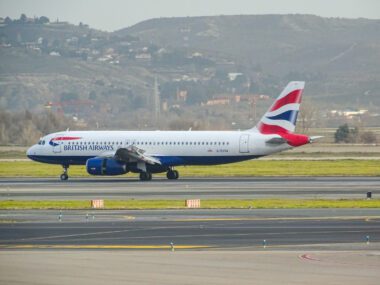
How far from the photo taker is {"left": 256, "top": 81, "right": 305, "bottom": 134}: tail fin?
83.1m

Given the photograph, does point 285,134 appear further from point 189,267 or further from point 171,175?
point 189,267

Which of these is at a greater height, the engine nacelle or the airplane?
the airplane

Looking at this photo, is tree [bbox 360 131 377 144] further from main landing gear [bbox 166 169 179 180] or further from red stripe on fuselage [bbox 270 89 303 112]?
main landing gear [bbox 166 169 179 180]

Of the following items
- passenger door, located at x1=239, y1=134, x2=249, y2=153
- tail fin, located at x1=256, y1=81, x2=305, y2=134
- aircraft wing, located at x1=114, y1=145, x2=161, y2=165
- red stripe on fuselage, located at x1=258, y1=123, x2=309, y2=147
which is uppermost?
tail fin, located at x1=256, y1=81, x2=305, y2=134

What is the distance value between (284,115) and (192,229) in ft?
122

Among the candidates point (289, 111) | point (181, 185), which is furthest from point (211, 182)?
point (289, 111)

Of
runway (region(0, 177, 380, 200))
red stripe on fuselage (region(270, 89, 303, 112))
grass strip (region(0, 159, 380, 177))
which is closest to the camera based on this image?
runway (region(0, 177, 380, 200))

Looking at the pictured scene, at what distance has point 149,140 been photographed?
84.6 meters

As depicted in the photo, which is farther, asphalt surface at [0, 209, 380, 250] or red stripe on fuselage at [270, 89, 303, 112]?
red stripe on fuselage at [270, 89, 303, 112]

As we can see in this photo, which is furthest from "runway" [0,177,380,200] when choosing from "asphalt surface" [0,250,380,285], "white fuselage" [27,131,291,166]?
"asphalt surface" [0,250,380,285]

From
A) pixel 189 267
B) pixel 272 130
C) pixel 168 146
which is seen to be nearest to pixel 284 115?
pixel 272 130

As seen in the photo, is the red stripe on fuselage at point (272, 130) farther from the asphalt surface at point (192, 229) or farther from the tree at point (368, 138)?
the tree at point (368, 138)

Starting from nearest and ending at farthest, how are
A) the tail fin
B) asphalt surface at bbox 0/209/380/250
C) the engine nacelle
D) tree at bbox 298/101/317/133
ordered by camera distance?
asphalt surface at bbox 0/209/380/250
the engine nacelle
the tail fin
tree at bbox 298/101/317/133

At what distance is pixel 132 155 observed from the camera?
82000 millimetres
